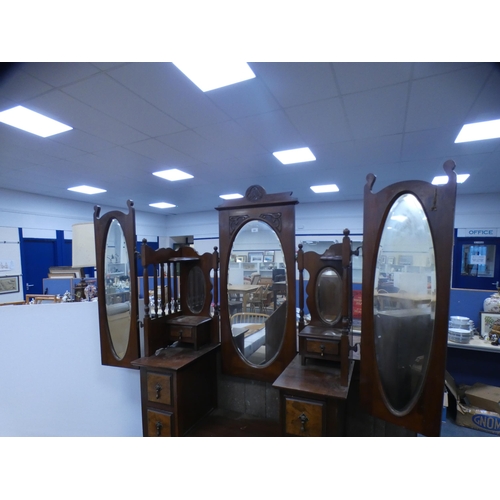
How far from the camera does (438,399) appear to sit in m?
0.99

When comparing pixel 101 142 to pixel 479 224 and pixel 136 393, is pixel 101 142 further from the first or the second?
pixel 479 224

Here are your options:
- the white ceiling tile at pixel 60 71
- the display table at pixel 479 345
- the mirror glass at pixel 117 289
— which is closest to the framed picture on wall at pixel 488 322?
the display table at pixel 479 345

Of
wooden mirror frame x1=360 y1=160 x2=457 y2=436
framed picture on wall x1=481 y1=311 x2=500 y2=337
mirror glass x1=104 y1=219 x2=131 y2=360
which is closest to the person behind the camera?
wooden mirror frame x1=360 y1=160 x2=457 y2=436

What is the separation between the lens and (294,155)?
11.0 feet

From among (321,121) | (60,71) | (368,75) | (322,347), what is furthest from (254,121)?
(322,347)

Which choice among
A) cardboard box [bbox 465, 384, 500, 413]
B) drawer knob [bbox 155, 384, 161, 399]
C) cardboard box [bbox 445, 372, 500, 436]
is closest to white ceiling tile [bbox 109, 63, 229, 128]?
drawer knob [bbox 155, 384, 161, 399]

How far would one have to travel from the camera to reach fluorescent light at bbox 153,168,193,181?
4.00 meters

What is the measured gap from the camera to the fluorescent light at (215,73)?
1.70 m

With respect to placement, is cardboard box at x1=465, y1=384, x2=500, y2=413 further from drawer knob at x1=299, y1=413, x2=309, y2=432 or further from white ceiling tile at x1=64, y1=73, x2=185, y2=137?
white ceiling tile at x1=64, y1=73, x2=185, y2=137

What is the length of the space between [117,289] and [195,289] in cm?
46

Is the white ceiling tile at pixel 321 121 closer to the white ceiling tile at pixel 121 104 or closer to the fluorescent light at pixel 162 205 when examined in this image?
the white ceiling tile at pixel 121 104

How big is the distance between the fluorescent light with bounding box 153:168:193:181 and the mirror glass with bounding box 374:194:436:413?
11.3 ft

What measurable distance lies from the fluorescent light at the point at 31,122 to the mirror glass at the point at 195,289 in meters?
2.03

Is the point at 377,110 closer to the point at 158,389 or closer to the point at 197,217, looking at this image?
the point at 158,389
